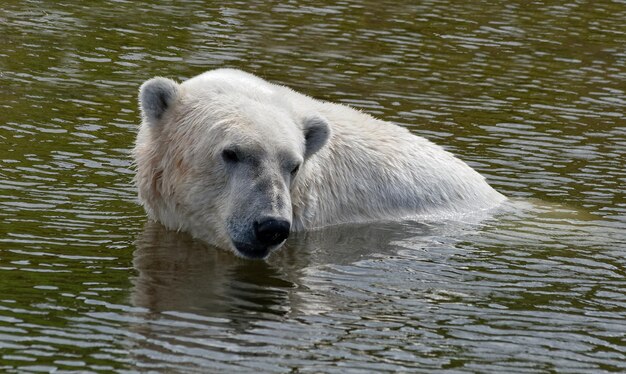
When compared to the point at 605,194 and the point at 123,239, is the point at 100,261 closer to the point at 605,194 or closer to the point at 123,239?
the point at 123,239

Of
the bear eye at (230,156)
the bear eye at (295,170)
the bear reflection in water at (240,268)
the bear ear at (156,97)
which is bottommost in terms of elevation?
the bear reflection in water at (240,268)

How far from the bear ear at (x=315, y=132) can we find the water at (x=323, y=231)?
84 cm

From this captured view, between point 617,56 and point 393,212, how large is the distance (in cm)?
966

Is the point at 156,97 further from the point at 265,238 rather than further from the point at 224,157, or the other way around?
the point at 265,238

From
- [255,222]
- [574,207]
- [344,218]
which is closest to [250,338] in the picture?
[255,222]

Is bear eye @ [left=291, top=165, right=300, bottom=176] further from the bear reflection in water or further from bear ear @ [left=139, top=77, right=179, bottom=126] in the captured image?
bear ear @ [left=139, top=77, right=179, bottom=126]

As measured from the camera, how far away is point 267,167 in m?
10.0

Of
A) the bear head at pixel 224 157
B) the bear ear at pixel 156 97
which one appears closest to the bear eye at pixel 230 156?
the bear head at pixel 224 157

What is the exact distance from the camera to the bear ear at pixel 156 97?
1052cm

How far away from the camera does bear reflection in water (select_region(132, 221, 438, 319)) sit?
362 inches

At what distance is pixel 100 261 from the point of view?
1004 centimetres

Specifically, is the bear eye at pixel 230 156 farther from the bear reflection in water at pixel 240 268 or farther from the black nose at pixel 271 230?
the bear reflection in water at pixel 240 268

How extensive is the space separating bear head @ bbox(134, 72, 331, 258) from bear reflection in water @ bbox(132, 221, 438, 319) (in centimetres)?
20

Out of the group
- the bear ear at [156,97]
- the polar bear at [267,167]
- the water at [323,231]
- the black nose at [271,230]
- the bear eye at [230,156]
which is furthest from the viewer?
the bear ear at [156,97]
